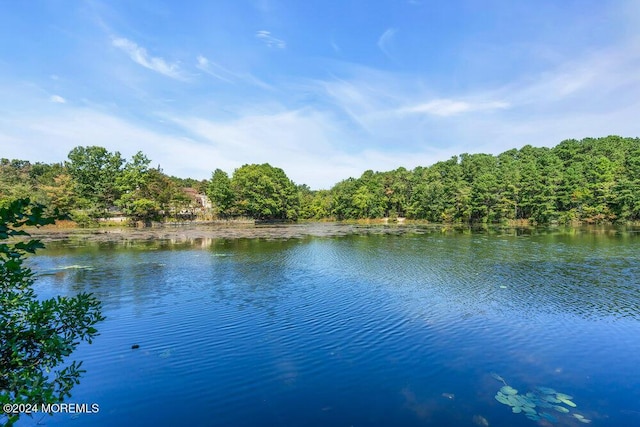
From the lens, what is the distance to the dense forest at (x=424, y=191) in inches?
2547

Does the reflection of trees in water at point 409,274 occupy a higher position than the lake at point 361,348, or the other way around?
the reflection of trees in water at point 409,274

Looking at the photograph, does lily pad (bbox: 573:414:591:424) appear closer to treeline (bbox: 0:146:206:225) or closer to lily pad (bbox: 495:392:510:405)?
lily pad (bbox: 495:392:510:405)

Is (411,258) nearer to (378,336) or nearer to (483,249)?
(483,249)

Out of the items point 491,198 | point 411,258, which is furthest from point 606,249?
point 491,198

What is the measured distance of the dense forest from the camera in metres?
64.7

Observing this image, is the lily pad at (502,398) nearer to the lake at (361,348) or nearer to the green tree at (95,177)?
the lake at (361,348)

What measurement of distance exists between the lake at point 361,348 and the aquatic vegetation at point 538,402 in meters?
0.04

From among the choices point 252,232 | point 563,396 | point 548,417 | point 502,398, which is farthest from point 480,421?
point 252,232

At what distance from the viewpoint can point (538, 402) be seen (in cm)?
739

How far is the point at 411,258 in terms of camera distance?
27188 mm

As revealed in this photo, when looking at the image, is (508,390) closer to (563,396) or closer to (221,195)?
(563,396)

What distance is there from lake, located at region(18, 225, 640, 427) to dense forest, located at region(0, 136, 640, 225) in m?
51.8

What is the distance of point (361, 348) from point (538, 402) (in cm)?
441

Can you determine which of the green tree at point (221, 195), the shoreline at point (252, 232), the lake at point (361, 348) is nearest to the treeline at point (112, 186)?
the shoreline at point (252, 232)
